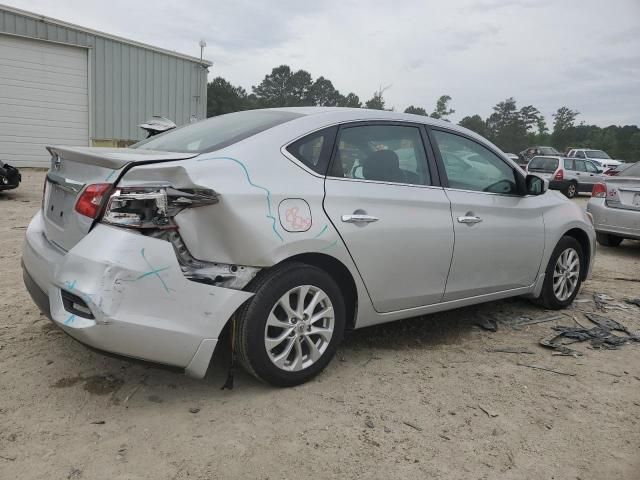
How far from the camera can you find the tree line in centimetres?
5697

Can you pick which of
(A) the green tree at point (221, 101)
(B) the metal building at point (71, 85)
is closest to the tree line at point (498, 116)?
(A) the green tree at point (221, 101)

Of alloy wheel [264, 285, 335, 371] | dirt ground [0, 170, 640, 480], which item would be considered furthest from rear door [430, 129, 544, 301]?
alloy wheel [264, 285, 335, 371]

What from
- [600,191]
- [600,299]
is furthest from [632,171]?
[600,299]

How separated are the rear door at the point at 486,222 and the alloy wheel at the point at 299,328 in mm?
1067

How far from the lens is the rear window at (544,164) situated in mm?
18188

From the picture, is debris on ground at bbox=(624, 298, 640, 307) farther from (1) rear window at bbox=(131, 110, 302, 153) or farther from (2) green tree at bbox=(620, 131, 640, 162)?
(2) green tree at bbox=(620, 131, 640, 162)

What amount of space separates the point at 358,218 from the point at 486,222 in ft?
4.02

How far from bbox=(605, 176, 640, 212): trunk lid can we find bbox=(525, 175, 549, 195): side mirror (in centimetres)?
406

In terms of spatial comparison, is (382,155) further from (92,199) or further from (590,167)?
(590,167)

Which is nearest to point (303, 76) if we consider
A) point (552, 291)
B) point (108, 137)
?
point (108, 137)

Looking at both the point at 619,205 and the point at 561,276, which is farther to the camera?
the point at 619,205

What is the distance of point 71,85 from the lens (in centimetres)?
1739

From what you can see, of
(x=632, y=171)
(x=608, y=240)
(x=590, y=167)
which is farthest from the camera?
(x=590, y=167)

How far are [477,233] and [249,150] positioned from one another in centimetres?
178
